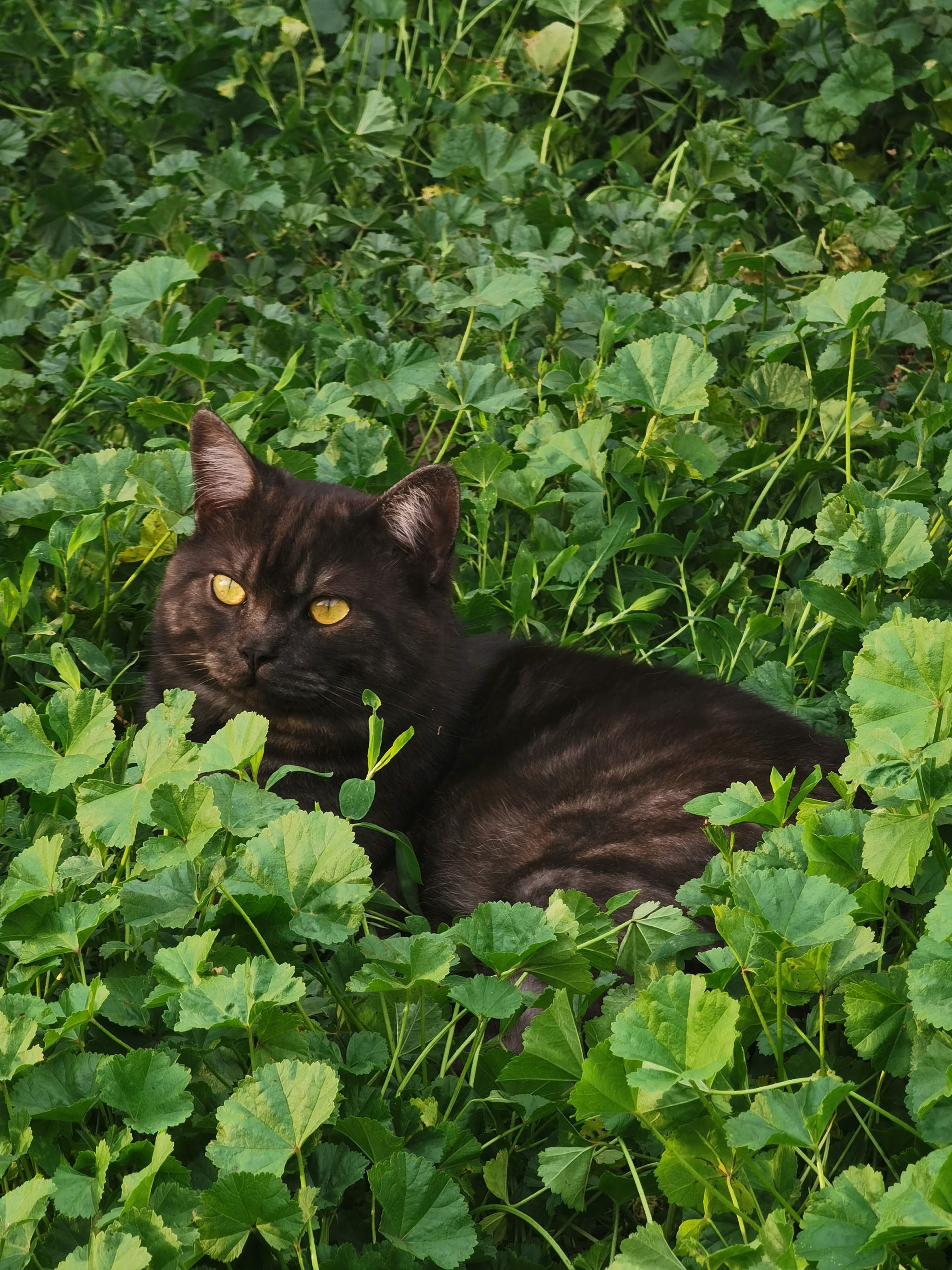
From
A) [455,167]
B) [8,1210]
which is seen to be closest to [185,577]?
[8,1210]

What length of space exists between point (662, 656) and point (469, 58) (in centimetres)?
281

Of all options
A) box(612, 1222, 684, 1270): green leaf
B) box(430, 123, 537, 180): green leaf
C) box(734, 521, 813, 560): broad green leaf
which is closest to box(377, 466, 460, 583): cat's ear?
box(734, 521, 813, 560): broad green leaf

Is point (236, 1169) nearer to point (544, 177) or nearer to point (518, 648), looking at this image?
point (518, 648)

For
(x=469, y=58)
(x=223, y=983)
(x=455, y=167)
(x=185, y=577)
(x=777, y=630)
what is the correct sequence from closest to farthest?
(x=223, y=983) < (x=185, y=577) < (x=777, y=630) < (x=455, y=167) < (x=469, y=58)

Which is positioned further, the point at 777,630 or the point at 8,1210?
the point at 777,630

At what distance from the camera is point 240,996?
57.2 inches

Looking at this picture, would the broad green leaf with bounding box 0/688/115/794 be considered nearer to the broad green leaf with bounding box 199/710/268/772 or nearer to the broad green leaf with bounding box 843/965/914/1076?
the broad green leaf with bounding box 199/710/268/772

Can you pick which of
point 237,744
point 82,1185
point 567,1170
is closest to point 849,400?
point 237,744

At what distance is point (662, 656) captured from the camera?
10.3 feet

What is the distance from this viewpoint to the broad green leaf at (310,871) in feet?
5.18

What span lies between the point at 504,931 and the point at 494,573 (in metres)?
1.63

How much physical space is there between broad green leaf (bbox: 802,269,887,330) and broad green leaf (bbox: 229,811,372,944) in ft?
5.83

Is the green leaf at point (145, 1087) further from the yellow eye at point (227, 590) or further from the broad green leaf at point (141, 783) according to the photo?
the yellow eye at point (227, 590)

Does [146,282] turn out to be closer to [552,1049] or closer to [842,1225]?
[552,1049]
